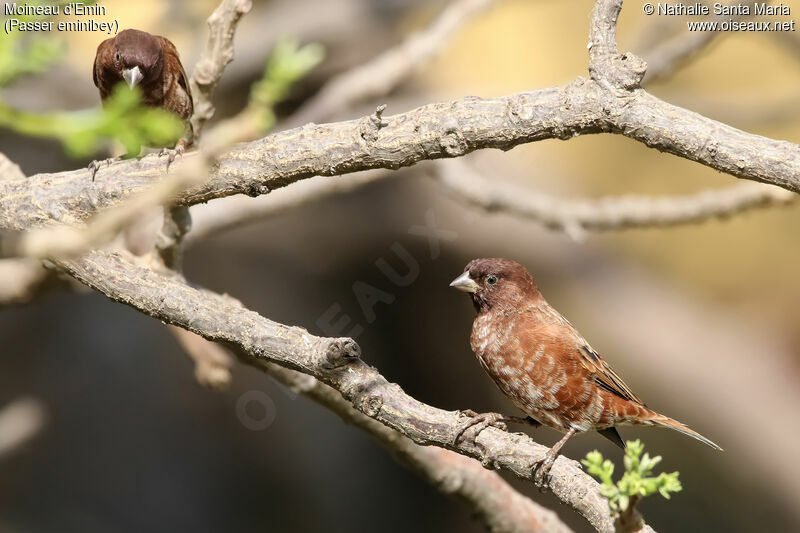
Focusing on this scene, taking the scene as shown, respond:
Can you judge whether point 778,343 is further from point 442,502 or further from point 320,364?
point 320,364

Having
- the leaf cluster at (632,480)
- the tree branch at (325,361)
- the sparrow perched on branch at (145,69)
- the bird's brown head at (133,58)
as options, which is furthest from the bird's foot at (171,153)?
the leaf cluster at (632,480)

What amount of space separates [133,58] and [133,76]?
68mm

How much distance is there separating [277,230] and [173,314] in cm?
462

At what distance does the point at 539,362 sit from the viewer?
137 inches

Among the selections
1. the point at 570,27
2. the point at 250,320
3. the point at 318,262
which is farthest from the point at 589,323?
the point at 250,320

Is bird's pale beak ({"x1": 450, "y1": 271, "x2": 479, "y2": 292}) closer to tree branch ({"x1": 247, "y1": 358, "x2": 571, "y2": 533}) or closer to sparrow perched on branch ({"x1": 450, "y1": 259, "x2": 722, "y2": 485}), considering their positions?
sparrow perched on branch ({"x1": 450, "y1": 259, "x2": 722, "y2": 485})

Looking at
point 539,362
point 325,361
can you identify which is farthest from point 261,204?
point 325,361

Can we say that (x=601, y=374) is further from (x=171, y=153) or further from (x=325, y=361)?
(x=171, y=153)

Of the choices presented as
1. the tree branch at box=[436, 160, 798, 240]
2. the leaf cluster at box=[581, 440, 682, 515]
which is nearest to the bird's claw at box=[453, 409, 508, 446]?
the leaf cluster at box=[581, 440, 682, 515]

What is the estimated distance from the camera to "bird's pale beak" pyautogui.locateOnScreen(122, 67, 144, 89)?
291 cm

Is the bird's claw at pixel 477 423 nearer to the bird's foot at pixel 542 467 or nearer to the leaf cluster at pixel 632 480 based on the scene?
the bird's foot at pixel 542 467

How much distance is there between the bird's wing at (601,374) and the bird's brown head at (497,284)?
0.34m

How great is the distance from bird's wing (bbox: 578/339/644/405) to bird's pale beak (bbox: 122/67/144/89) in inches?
82.3

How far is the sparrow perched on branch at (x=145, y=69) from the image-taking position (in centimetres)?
293
